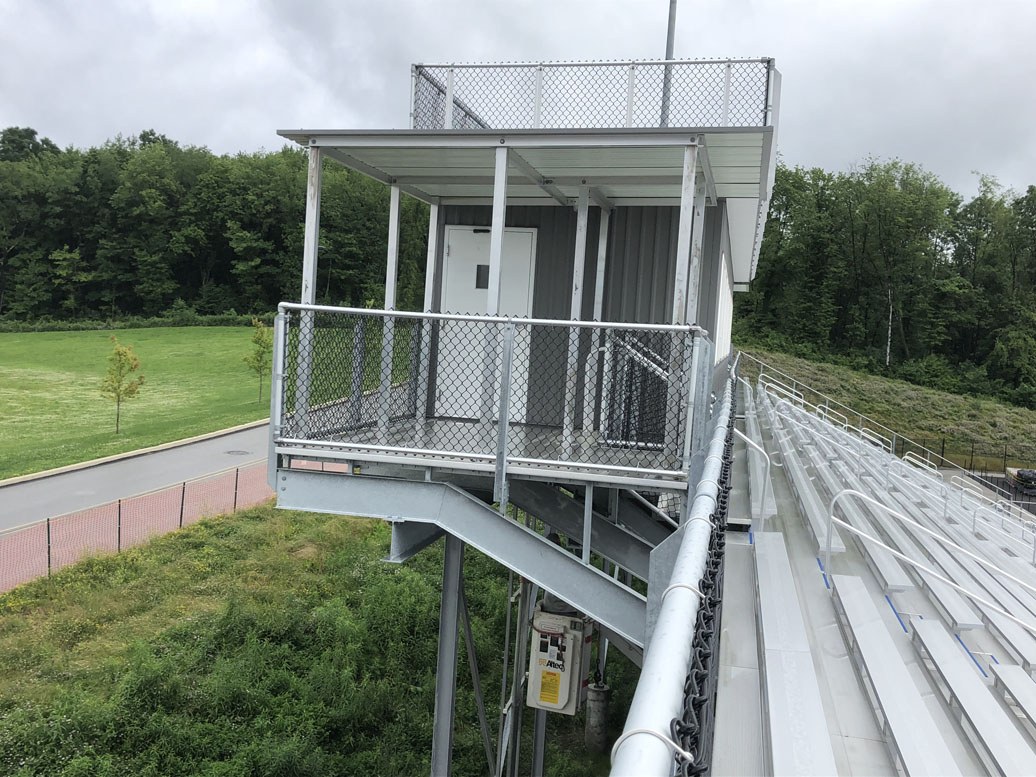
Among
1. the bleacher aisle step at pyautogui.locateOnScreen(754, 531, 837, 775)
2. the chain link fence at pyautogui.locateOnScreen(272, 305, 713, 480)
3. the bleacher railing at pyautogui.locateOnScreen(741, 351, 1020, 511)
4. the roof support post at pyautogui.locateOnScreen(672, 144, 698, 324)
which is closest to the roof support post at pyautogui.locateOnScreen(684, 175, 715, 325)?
the chain link fence at pyautogui.locateOnScreen(272, 305, 713, 480)

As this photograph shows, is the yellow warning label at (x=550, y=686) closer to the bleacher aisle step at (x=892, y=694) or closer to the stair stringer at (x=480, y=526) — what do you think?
the stair stringer at (x=480, y=526)

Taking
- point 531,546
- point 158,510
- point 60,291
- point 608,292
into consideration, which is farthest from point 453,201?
point 60,291

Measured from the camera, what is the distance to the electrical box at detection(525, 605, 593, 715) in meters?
7.75

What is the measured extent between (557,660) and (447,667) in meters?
1.24

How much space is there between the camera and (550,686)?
25.7 ft

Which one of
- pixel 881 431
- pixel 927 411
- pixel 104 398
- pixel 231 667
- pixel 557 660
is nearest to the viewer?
pixel 557 660

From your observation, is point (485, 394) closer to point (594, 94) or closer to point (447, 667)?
point (447, 667)

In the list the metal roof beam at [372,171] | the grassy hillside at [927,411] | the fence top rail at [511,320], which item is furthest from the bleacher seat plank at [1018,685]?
the grassy hillside at [927,411]

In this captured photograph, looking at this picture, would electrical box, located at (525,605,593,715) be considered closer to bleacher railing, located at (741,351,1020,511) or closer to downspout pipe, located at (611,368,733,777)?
downspout pipe, located at (611,368,733,777)

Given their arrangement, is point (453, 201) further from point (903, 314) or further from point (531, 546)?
point (903, 314)

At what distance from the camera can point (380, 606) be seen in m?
16.5

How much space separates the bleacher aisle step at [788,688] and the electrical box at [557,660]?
427 cm

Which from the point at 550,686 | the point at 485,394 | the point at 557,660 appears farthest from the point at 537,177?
the point at 550,686

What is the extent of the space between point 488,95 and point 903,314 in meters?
53.6
